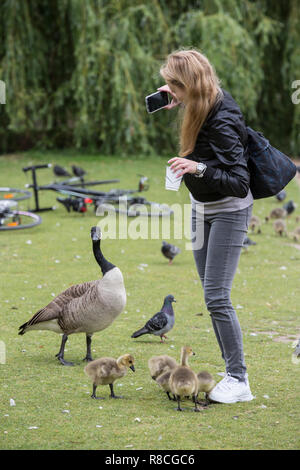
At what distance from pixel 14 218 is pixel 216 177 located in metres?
9.15

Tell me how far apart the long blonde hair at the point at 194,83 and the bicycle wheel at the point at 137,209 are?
8.93m

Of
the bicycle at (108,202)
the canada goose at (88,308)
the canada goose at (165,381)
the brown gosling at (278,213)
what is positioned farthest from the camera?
the brown gosling at (278,213)

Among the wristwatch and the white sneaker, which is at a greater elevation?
the wristwatch

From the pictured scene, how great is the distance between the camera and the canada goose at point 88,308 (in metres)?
5.60

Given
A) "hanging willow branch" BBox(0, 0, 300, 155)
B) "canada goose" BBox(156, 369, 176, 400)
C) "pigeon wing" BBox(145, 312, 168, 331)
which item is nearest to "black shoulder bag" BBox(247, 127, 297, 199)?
"canada goose" BBox(156, 369, 176, 400)

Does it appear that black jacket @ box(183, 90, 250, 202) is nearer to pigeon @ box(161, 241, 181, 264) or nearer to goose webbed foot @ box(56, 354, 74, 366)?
goose webbed foot @ box(56, 354, 74, 366)

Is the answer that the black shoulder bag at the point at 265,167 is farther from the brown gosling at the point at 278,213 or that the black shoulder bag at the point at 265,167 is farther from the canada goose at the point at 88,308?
the brown gosling at the point at 278,213

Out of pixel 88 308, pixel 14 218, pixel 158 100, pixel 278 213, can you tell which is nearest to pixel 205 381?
pixel 88 308

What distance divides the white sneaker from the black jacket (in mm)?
1376

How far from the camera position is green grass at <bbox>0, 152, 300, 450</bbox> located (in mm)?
4395

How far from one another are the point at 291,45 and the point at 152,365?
53.2 ft

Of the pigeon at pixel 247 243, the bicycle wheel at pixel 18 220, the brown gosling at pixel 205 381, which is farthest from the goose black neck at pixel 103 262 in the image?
the bicycle wheel at pixel 18 220

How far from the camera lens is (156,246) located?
1157cm
